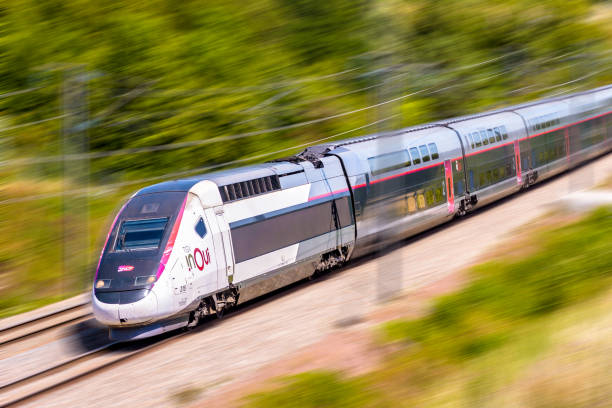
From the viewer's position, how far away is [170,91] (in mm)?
32281

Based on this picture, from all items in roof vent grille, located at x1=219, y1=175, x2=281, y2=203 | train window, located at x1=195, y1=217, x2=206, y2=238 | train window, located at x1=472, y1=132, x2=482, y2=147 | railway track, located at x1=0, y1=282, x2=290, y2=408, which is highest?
roof vent grille, located at x1=219, y1=175, x2=281, y2=203

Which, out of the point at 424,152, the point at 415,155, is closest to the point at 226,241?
the point at 415,155

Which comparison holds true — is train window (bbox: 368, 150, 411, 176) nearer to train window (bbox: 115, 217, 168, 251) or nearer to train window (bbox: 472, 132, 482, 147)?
train window (bbox: 472, 132, 482, 147)

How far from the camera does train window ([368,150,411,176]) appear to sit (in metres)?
19.4

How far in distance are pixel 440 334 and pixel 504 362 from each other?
180cm

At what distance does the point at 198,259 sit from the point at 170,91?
19.6 m

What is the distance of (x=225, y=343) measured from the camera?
530 inches

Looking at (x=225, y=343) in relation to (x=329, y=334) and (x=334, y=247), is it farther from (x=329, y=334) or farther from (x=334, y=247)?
(x=334, y=247)

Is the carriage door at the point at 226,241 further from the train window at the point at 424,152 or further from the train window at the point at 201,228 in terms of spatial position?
the train window at the point at 424,152

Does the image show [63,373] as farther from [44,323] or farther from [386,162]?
[386,162]

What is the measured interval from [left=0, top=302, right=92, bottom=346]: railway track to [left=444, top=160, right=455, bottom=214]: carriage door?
1129 centimetres

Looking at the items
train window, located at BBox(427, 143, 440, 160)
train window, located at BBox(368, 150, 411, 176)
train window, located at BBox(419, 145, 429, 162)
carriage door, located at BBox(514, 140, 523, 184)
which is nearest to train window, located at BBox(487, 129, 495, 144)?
carriage door, located at BBox(514, 140, 523, 184)

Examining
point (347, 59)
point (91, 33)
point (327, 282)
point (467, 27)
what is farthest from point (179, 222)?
point (467, 27)

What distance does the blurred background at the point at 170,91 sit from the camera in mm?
24141
